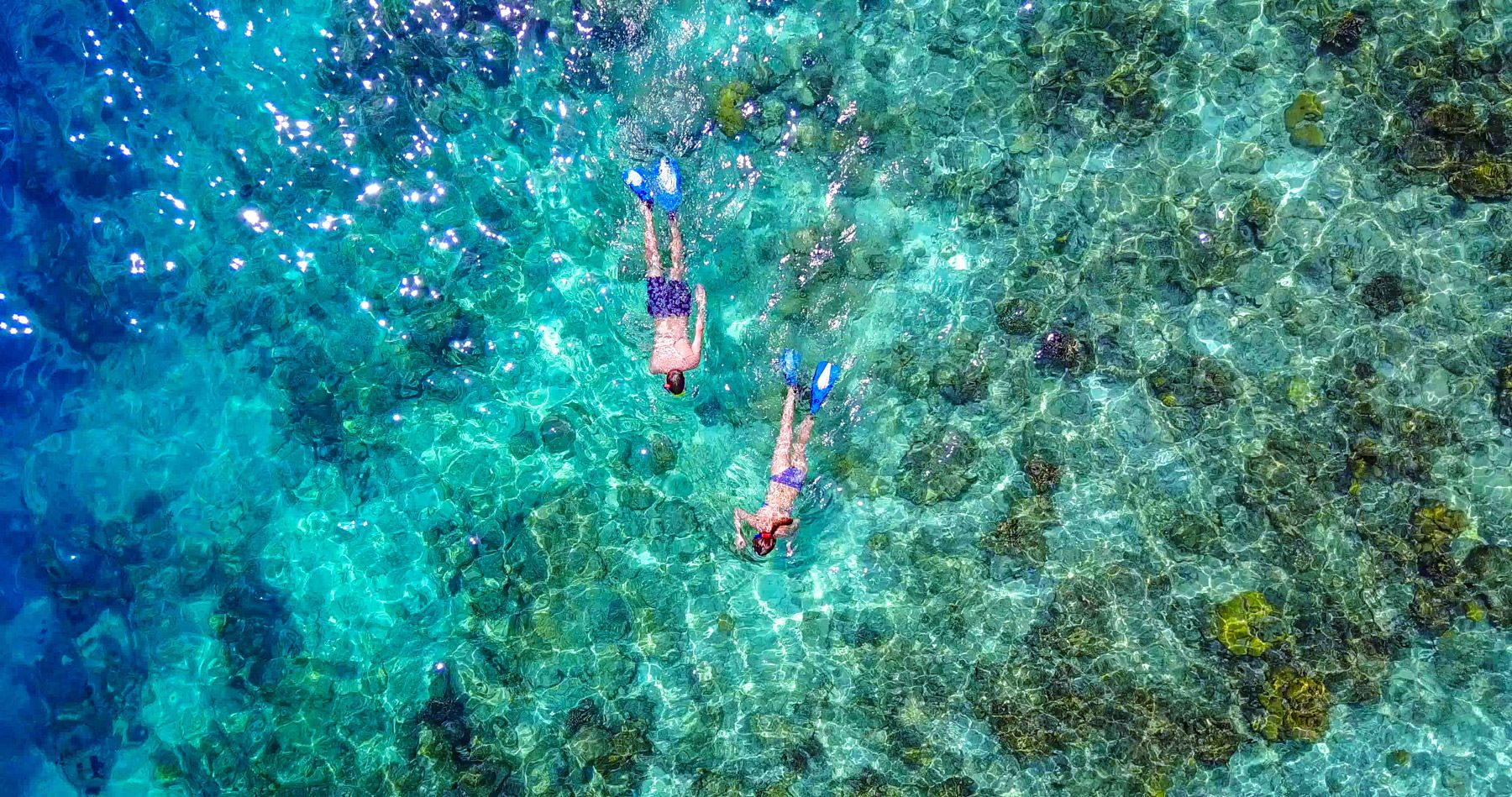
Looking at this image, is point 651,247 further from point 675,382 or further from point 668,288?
point 675,382

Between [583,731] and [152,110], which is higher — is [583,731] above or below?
below

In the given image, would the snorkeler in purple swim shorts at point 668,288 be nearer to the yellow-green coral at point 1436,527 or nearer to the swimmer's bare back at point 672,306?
the swimmer's bare back at point 672,306

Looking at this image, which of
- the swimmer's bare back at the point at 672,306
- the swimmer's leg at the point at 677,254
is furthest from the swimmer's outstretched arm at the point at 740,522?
the swimmer's leg at the point at 677,254

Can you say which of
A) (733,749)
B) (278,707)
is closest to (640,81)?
(733,749)

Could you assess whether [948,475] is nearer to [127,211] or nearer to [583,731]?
[583,731]

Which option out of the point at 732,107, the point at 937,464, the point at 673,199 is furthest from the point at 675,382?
the point at 732,107

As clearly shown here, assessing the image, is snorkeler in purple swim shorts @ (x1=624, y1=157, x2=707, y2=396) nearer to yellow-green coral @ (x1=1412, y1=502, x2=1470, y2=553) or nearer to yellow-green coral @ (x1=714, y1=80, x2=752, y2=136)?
yellow-green coral @ (x1=714, y1=80, x2=752, y2=136)

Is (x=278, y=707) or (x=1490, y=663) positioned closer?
(x=1490, y=663)
